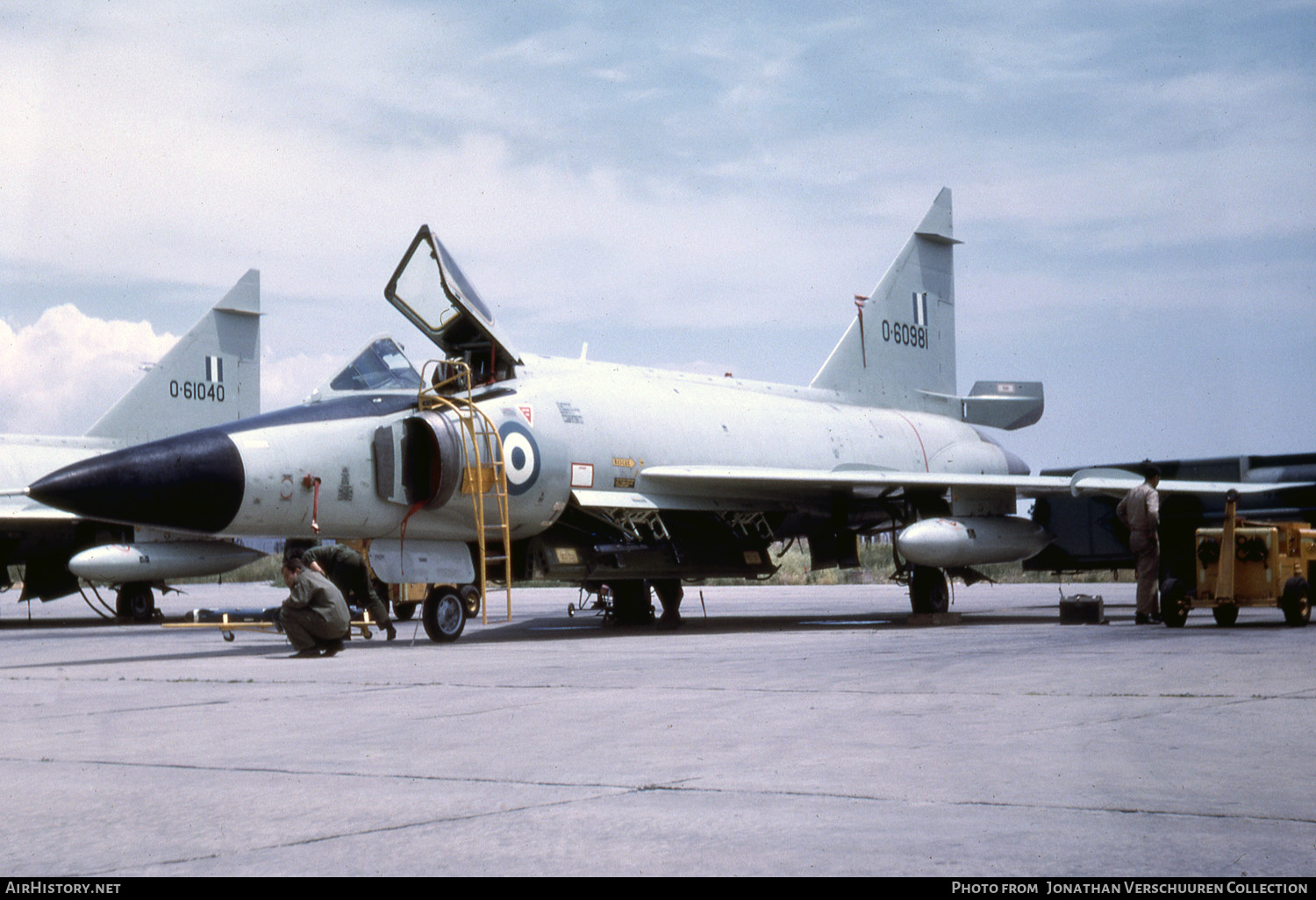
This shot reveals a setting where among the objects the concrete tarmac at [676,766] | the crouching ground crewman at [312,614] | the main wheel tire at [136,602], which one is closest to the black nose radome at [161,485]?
the crouching ground crewman at [312,614]

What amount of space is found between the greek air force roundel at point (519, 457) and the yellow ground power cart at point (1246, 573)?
19.9ft

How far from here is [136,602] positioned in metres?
20.1

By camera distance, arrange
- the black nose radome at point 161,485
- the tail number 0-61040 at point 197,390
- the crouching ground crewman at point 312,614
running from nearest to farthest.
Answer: the black nose radome at point 161,485 < the crouching ground crewman at point 312,614 < the tail number 0-61040 at point 197,390

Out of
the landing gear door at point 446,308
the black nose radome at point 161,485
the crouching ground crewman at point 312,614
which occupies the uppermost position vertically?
the landing gear door at point 446,308

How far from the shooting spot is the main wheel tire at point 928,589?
1547cm

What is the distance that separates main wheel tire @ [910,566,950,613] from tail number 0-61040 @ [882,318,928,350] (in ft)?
14.6

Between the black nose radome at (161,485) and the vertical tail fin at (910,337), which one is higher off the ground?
the vertical tail fin at (910,337)

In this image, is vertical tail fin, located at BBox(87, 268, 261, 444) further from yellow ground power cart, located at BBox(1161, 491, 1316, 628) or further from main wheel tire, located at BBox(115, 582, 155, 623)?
yellow ground power cart, located at BBox(1161, 491, 1316, 628)

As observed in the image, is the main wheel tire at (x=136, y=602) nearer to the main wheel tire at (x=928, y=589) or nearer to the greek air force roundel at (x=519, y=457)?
the greek air force roundel at (x=519, y=457)

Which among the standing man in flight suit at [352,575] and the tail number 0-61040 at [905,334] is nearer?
the standing man in flight suit at [352,575]

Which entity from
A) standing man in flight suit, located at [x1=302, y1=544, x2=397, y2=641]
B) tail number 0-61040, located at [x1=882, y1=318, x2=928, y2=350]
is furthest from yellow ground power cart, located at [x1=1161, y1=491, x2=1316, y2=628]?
standing man in flight suit, located at [x1=302, y1=544, x2=397, y2=641]

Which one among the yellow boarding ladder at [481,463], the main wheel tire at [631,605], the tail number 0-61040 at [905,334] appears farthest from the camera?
the tail number 0-61040 at [905,334]

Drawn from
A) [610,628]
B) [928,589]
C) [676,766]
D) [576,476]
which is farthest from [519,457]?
[676,766]
